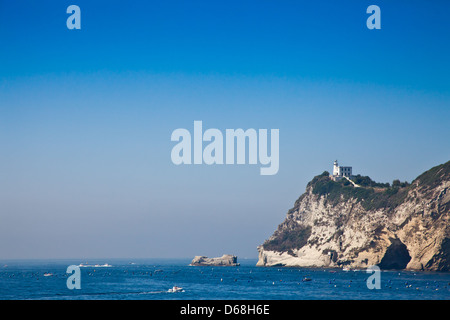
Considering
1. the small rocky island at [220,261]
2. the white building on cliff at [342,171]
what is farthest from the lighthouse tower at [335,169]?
the small rocky island at [220,261]

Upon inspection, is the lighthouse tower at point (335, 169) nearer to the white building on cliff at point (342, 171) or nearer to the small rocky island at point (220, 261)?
the white building on cliff at point (342, 171)

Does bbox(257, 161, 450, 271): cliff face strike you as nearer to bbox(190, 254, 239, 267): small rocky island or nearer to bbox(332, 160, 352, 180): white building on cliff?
bbox(332, 160, 352, 180): white building on cliff

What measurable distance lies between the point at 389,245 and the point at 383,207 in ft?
41.9

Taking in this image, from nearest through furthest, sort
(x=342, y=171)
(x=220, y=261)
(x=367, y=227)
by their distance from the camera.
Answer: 1. (x=367, y=227)
2. (x=342, y=171)
3. (x=220, y=261)

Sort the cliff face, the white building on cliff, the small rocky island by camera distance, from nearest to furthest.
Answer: the cliff face, the white building on cliff, the small rocky island

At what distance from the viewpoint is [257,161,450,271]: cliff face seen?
357ft

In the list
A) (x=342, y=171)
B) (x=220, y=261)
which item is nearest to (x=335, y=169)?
(x=342, y=171)

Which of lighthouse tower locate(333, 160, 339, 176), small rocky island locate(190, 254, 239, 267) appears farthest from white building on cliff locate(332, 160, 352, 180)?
small rocky island locate(190, 254, 239, 267)

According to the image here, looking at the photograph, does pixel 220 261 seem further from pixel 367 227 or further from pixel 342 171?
pixel 367 227

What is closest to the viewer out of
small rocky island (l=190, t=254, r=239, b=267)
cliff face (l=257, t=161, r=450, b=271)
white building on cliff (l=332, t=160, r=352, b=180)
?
cliff face (l=257, t=161, r=450, b=271)

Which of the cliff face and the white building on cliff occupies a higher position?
the white building on cliff

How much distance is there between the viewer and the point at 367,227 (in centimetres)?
12306
